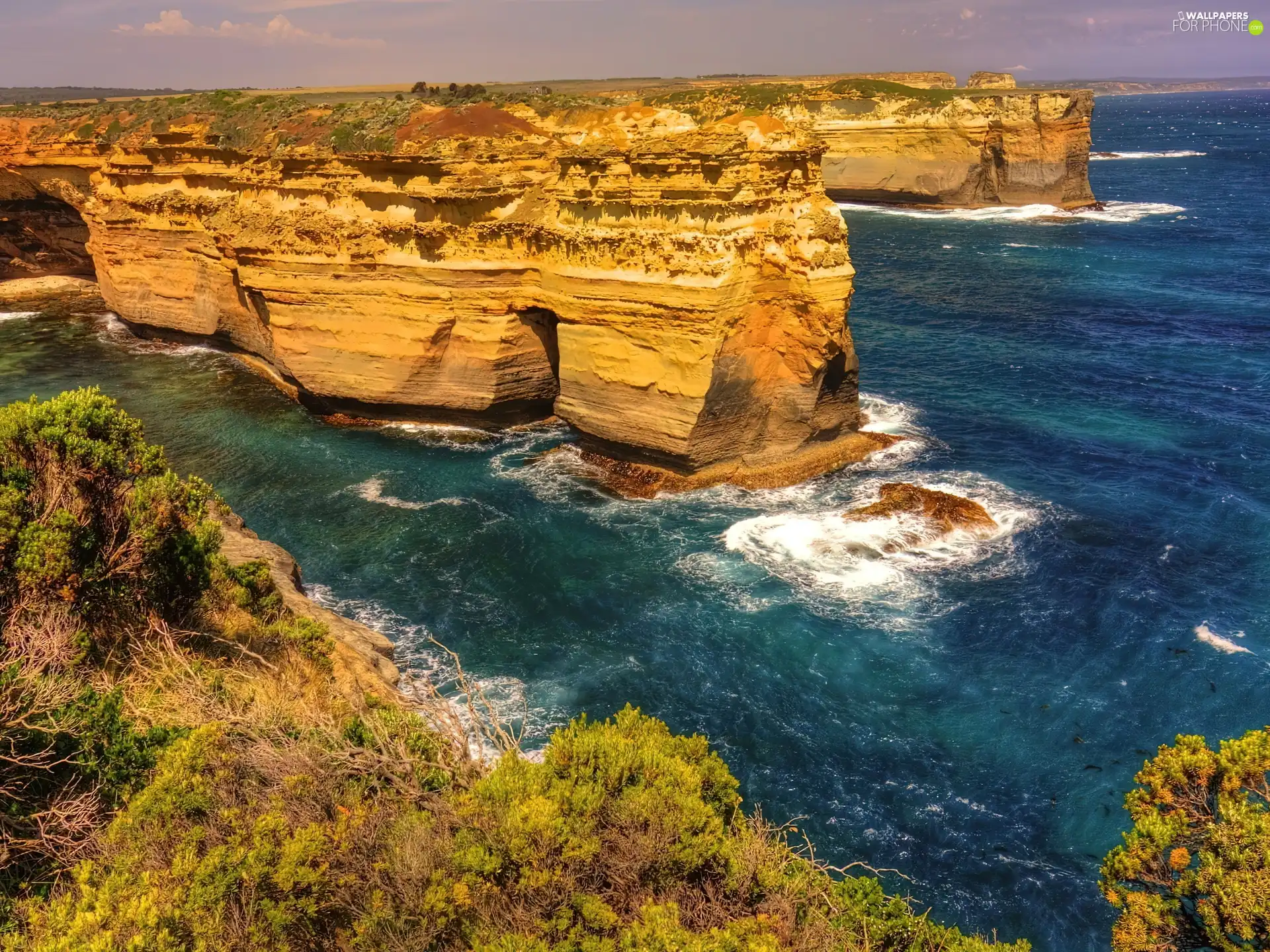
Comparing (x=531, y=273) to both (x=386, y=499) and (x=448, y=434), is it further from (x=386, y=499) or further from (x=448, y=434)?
(x=386, y=499)

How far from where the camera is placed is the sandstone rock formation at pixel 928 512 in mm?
26703

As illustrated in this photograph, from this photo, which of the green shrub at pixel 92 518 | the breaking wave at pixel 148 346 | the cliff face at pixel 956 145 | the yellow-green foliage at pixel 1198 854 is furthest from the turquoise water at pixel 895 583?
the cliff face at pixel 956 145

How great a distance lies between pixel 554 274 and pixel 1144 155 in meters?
142

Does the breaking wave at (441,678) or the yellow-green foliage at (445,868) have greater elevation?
the yellow-green foliage at (445,868)

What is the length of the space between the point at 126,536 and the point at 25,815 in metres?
5.87

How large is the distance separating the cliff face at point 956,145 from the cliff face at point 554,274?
58465mm

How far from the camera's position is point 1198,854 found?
432 inches

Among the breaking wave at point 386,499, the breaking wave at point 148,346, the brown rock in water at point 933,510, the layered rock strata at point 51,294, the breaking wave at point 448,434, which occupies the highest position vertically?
the layered rock strata at point 51,294

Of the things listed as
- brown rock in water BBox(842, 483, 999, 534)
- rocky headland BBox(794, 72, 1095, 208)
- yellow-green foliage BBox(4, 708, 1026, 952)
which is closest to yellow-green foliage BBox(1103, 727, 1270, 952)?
yellow-green foliage BBox(4, 708, 1026, 952)

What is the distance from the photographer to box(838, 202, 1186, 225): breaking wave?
8306 cm

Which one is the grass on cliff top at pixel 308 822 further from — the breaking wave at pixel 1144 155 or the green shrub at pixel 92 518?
the breaking wave at pixel 1144 155

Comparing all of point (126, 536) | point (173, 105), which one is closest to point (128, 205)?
point (173, 105)

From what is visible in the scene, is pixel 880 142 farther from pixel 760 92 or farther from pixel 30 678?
pixel 30 678

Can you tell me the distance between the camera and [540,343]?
110 feet
